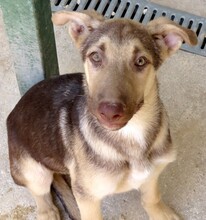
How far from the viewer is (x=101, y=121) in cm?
215

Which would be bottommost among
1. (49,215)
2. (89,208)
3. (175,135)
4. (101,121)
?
(49,215)

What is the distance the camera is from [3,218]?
122 inches

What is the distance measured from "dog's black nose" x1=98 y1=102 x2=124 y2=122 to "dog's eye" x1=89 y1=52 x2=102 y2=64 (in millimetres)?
235

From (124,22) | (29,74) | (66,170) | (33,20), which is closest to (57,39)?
(29,74)

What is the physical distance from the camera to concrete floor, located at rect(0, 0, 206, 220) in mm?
3111

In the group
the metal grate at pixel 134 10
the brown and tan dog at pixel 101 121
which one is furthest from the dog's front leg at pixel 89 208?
the metal grate at pixel 134 10

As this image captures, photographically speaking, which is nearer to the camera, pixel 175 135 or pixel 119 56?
A: pixel 119 56

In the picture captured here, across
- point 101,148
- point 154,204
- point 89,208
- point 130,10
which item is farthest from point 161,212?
point 130,10

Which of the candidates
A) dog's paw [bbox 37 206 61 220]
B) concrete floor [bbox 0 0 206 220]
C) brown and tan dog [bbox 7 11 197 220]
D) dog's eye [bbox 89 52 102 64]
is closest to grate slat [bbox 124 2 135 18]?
concrete floor [bbox 0 0 206 220]

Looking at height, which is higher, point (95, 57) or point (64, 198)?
point (95, 57)

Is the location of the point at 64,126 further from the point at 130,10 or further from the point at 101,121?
the point at 130,10

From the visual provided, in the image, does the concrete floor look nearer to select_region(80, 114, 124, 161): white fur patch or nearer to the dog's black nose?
select_region(80, 114, 124, 161): white fur patch

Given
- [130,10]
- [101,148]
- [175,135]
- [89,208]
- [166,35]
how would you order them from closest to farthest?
[166,35] < [101,148] < [89,208] < [175,135] < [130,10]

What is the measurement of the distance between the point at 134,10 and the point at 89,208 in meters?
1.92
